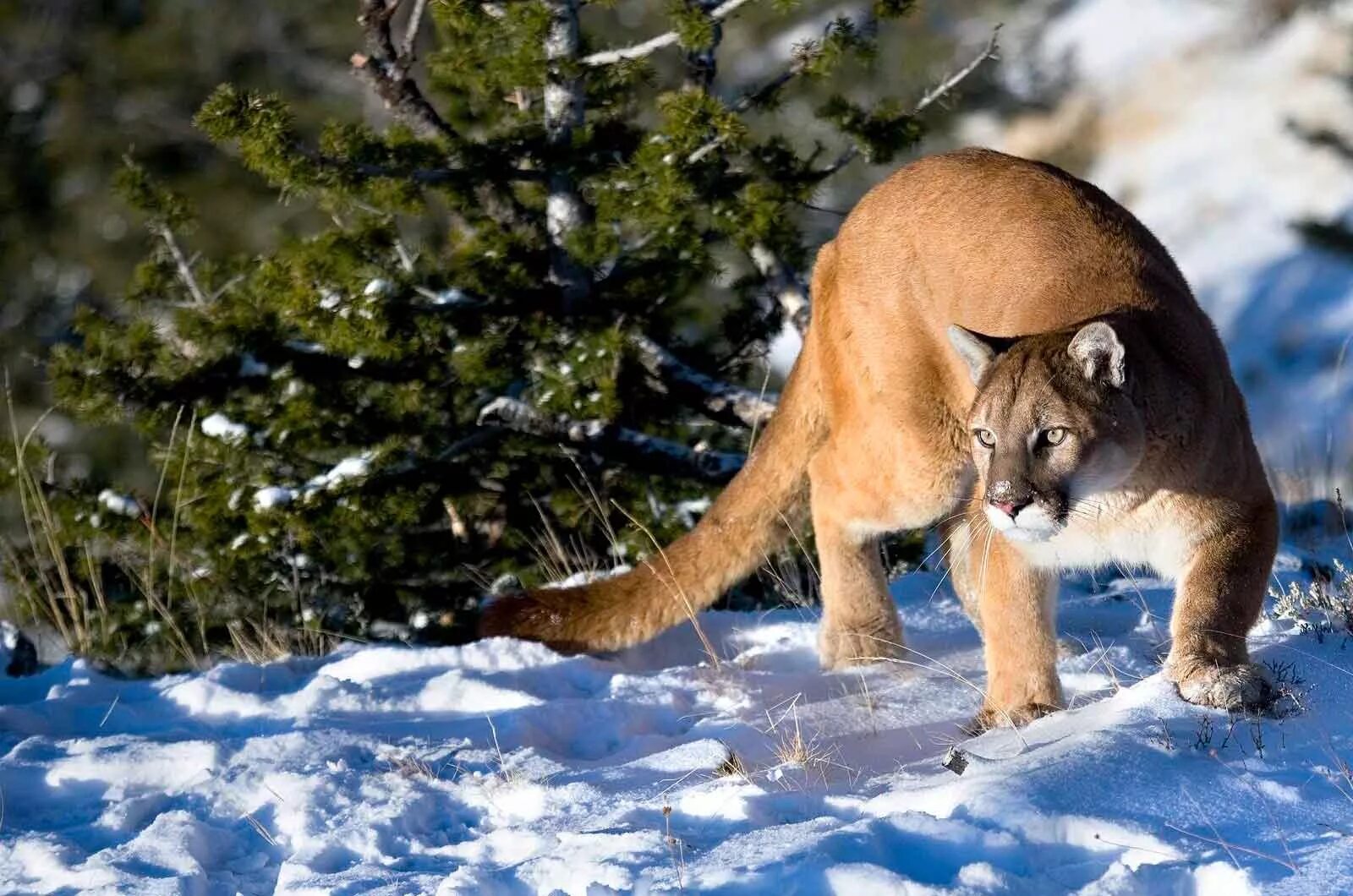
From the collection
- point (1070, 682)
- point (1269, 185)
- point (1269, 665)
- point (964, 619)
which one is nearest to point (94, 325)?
point (964, 619)

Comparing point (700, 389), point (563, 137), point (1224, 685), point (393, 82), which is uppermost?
point (393, 82)

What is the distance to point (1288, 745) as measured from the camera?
140 inches

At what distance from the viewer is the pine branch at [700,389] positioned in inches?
286

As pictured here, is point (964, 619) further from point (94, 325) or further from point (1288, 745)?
point (94, 325)

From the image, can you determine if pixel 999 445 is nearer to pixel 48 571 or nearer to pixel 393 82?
pixel 393 82

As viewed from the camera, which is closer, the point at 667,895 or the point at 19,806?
the point at 667,895

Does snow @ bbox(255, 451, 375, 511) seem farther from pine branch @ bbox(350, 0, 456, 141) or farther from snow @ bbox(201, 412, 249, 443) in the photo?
pine branch @ bbox(350, 0, 456, 141)

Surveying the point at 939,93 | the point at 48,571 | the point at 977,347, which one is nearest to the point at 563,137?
the point at 939,93

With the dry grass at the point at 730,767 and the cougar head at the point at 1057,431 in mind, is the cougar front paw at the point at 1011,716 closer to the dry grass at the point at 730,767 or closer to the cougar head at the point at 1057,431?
the cougar head at the point at 1057,431

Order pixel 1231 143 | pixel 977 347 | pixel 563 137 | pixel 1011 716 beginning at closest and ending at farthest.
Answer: pixel 977 347
pixel 1011 716
pixel 563 137
pixel 1231 143

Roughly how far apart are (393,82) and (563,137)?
2.71ft

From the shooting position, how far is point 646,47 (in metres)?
6.70

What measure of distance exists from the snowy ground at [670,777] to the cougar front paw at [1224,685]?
0.21 feet

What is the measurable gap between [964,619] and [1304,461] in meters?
4.53
